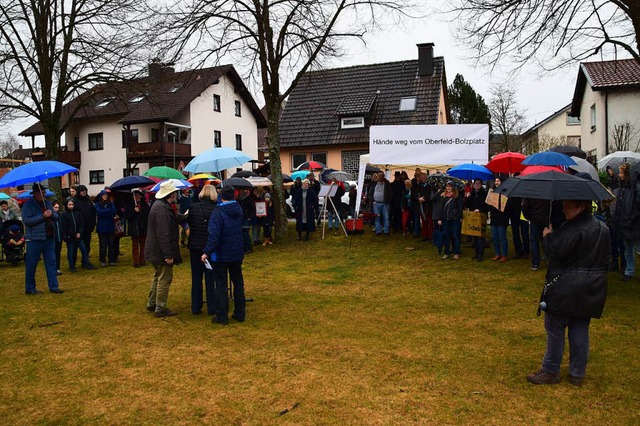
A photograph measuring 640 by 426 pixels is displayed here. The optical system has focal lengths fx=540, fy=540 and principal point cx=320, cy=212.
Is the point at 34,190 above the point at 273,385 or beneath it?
above

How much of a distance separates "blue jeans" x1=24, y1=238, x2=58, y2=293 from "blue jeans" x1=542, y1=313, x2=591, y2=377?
317 inches

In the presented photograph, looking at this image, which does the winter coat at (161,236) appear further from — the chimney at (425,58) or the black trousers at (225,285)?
the chimney at (425,58)

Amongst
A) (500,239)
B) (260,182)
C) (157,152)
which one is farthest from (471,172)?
(157,152)

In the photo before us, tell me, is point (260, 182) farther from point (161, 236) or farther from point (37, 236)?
point (161, 236)

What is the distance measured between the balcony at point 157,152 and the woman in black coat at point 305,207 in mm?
21339

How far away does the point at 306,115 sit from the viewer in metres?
35.6

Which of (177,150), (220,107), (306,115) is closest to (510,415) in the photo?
(306,115)

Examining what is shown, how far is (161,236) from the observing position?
754cm

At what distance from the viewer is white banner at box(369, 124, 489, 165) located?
42.4ft

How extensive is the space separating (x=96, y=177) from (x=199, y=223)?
3745 centimetres

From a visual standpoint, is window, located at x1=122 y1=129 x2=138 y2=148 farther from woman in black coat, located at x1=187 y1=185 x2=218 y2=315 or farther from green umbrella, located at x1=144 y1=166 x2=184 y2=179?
woman in black coat, located at x1=187 y1=185 x2=218 y2=315

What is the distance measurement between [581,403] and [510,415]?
706 millimetres

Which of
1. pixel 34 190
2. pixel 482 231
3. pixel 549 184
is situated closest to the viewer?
pixel 549 184

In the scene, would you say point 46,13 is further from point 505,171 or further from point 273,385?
point 273,385
